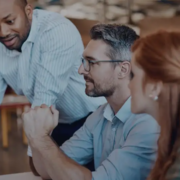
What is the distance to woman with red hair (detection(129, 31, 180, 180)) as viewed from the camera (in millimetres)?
985

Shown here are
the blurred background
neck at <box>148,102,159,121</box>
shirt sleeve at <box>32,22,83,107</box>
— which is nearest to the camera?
neck at <box>148,102,159,121</box>

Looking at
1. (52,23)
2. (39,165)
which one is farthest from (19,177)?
(52,23)

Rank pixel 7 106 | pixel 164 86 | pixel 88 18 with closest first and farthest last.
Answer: pixel 164 86, pixel 7 106, pixel 88 18

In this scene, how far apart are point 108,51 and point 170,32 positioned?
49 centimetres

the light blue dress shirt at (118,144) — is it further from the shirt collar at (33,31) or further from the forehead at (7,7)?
the forehead at (7,7)

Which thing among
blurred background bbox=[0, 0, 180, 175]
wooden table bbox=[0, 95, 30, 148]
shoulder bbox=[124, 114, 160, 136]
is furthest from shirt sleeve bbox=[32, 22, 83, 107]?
wooden table bbox=[0, 95, 30, 148]

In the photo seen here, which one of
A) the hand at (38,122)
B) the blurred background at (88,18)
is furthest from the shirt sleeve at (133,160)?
the blurred background at (88,18)

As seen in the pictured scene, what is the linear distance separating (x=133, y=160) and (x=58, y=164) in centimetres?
26

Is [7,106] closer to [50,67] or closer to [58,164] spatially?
[50,67]

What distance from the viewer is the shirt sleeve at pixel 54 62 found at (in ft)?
5.67

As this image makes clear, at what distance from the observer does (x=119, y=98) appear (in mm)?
1506

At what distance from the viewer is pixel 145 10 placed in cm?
413

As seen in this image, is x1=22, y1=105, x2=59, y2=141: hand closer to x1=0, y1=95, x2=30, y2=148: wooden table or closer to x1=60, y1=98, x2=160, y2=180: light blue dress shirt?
x1=60, y1=98, x2=160, y2=180: light blue dress shirt

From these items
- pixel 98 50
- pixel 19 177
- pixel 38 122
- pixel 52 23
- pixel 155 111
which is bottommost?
pixel 19 177
